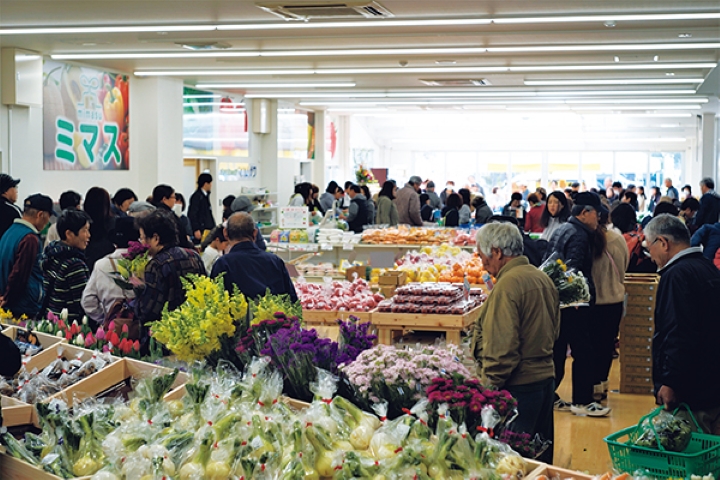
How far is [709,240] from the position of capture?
744 centimetres

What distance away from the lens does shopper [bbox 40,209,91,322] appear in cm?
500

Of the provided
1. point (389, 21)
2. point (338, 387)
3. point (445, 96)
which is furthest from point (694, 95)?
point (338, 387)

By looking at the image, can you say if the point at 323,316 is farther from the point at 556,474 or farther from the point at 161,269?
the point at 556,474

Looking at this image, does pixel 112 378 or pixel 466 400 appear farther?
pixel 112 378

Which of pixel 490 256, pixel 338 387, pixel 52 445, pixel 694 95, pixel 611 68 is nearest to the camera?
pixel 52 445

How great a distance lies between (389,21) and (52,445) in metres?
6.10

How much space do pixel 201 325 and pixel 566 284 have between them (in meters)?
2.95

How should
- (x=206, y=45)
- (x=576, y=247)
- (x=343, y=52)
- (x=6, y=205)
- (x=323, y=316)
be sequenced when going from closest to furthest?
(x=576, y=247) → (x=323, y=316) → (x=6, y=205) → (x=206, y=45) → (x=343, y=52)

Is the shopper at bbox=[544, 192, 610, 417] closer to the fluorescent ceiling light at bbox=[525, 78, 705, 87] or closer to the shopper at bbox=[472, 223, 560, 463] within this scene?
the shopper at bbox=[472, 223, 560, 463]

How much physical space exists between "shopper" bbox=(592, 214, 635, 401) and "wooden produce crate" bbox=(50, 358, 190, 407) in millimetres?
3945

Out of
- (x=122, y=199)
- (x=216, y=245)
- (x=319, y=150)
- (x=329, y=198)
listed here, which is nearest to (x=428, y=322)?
(x=216, y=245)

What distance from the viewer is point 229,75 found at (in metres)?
13.1

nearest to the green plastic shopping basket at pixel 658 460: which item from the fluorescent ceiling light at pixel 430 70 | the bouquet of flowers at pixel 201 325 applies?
the bouquet of flowers at pixel 201 325

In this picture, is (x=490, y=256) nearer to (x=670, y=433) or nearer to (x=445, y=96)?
(x=670, y=433)
